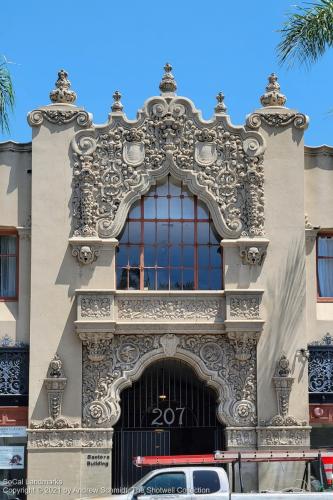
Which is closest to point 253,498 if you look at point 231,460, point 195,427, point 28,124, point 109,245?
point 231,460

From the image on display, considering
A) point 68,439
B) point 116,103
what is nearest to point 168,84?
point 116,103

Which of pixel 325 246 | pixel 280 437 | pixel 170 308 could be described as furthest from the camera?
pixel 325 246

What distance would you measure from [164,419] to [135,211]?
566cm

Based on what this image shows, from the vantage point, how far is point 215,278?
29719mm

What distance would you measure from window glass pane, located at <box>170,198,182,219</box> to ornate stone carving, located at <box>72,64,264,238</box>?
571mm

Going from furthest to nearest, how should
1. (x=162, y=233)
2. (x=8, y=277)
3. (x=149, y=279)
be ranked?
(x=8, y=277) < (x=162, y=233) < (x=149, y=279)

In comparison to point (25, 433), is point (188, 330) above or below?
above

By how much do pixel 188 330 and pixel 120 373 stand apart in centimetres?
211

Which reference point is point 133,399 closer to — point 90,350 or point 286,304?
point 90,350

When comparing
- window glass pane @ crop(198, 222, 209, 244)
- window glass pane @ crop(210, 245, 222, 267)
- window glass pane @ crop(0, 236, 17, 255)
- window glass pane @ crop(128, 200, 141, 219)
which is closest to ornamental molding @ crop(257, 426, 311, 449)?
window glass pane @ crop(210, 245, 222, 267)

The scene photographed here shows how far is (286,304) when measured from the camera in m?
29.5

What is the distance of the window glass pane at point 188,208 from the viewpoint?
2997 cm

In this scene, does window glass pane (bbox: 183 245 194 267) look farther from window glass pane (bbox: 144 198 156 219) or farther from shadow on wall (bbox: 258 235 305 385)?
shadow on wall (bbox: 258 235 305 385)

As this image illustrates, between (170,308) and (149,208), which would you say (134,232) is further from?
(170,308)
